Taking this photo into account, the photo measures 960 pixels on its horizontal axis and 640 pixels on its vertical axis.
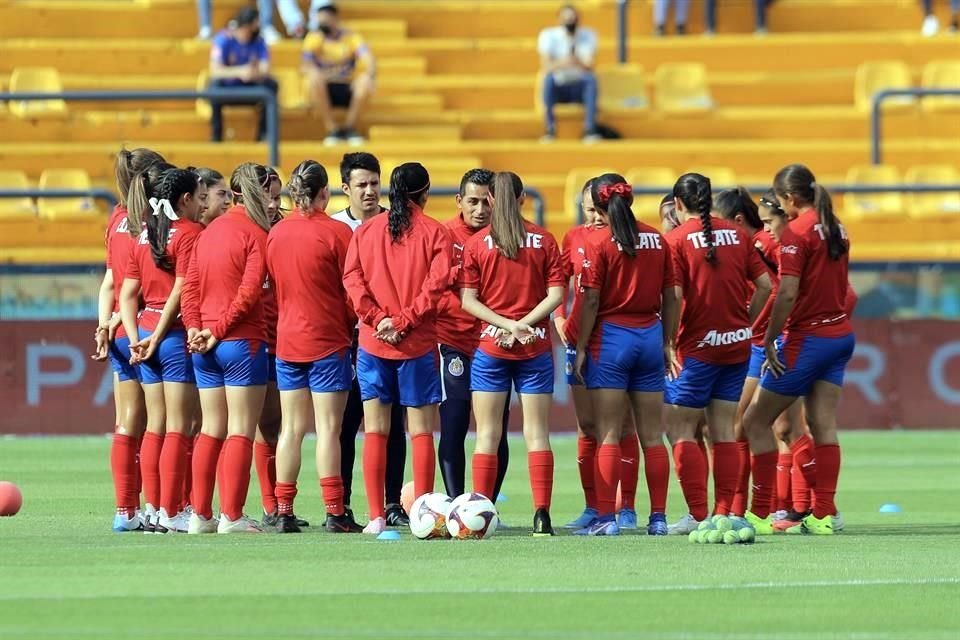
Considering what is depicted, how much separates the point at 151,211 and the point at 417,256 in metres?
1.59

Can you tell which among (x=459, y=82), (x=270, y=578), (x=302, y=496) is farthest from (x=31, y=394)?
(x=270, y=578)

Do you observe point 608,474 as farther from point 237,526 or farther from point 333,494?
point 237,526

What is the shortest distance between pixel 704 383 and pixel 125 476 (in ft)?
11.4

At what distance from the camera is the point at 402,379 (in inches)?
459

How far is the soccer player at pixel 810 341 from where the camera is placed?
12.0 meters

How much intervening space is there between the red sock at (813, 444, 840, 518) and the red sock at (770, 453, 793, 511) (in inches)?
29.4

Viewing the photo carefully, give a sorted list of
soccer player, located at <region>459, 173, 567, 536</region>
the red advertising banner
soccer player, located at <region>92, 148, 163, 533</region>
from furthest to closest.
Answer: the red advertising banner < soccer player, located at <region>92, 148, 163, 533</region> < soccer player, located at <region>459, 173, 567, 536</region>

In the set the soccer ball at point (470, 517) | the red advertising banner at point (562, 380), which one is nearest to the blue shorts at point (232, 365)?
the soccer ball at point (470, 517)

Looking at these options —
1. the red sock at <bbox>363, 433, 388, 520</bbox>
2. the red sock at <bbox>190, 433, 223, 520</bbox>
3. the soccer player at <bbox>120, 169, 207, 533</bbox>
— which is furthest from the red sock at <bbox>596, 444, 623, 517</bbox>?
the soccer player at <bbox>120, 169, 207, 533</bbox>

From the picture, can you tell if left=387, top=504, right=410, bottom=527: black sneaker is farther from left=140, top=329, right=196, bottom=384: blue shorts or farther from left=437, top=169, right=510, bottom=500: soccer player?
left=140, top=329, right=196, bottom=384: blue shorts

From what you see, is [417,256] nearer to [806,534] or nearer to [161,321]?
[161,321]

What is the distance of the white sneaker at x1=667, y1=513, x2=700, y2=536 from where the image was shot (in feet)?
39.4

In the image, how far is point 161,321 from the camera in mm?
11773

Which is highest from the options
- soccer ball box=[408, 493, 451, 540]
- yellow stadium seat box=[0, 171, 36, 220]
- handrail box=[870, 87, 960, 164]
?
handrail box=[870, 87, 960, 164]
